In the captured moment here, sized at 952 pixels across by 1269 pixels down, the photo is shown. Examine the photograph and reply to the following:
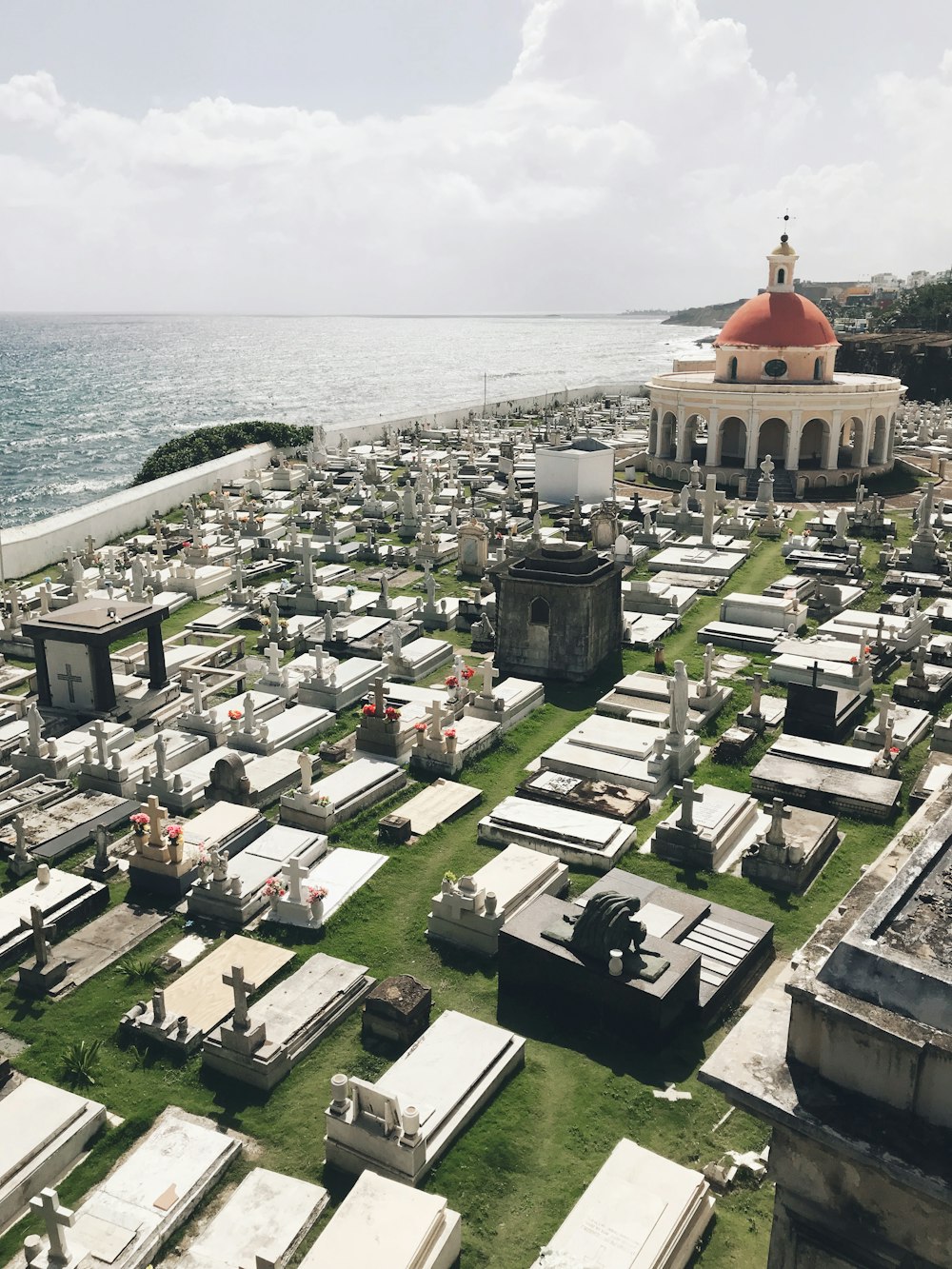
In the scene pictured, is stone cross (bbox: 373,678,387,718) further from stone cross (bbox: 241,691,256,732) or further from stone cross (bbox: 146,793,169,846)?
stone cross (bbox: 146,793,169,846)

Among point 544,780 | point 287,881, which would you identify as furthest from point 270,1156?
point 544,780

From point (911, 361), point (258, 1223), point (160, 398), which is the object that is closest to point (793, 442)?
point (911, 361)

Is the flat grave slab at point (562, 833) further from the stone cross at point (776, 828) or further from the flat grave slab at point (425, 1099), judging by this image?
the flat grave slab at point (425, 1099)

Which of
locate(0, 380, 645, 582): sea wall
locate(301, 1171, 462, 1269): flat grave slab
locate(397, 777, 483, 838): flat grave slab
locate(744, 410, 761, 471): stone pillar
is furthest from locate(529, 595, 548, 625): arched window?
locate(744, 410, 761, 471): stone pillar

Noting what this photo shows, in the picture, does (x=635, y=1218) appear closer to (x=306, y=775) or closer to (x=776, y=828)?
(x=776, y=828)

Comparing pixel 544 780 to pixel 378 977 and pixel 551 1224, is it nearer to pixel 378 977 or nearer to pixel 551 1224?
pixel 378 977

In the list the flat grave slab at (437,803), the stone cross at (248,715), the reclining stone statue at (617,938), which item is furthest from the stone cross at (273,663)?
the reclining stone statue at (617,938)
